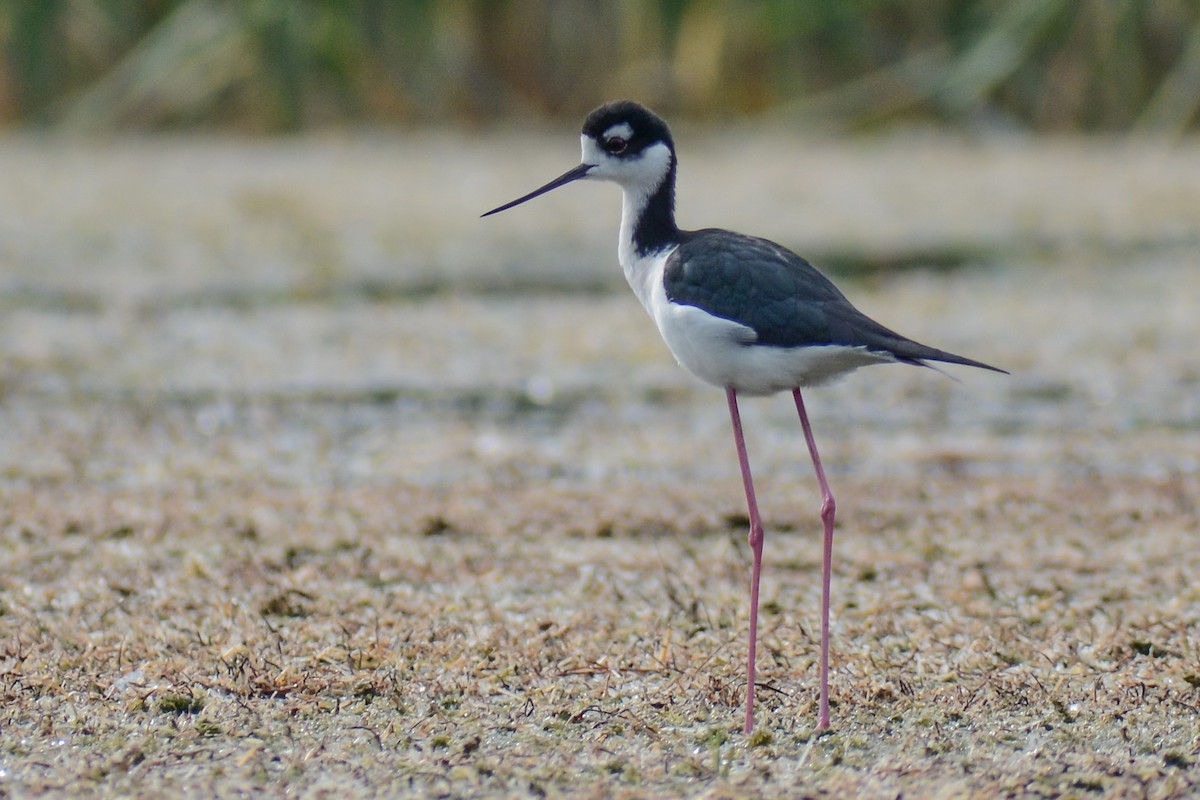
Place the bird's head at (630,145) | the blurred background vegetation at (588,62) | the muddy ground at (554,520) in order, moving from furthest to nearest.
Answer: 1. the blurred background vegetation at (588,62)
2. the bird's head at (630,145)
3. the muddy ground at (554,520)

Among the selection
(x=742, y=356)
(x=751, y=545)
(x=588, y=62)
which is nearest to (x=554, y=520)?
(x=751, y=545)

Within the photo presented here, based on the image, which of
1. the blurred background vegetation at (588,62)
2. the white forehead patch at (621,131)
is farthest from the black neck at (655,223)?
the blurred background vegetation at (588,62)

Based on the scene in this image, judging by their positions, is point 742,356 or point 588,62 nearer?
point 742,356

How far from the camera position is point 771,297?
9.71 ft

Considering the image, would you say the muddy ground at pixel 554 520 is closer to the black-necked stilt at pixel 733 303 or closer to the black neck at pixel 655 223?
the black-necked stilt at pixel 733 303

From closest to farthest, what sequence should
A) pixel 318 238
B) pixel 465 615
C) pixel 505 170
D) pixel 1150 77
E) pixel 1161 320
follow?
pixel 465 615 → pixel 1161 320 → pixel 318 238 → pixel 505 170 → pixel 1150 77

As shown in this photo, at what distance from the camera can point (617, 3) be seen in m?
13.0

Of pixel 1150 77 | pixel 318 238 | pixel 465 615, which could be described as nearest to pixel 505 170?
pixel 318 238

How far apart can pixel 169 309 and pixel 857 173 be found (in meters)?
5.44

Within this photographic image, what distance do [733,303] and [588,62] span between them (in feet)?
34.7

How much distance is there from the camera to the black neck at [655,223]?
3.21 meters

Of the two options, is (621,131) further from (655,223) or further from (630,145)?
(655,223)

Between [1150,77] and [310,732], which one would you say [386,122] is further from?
[310,732]

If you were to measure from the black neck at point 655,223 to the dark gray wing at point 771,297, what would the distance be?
0.31 feet
